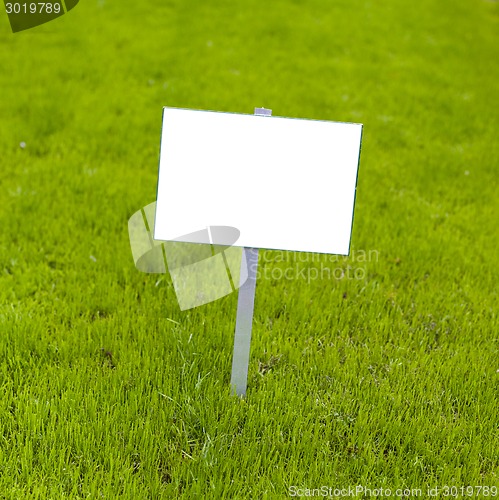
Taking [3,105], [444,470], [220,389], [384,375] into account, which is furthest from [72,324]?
[3,105]

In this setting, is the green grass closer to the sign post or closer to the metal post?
the metal post

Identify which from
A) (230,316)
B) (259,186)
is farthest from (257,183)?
(230,316)

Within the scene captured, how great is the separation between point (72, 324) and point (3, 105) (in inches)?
168

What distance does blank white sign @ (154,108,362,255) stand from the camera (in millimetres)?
2992

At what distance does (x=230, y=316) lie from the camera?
4020 millimetres

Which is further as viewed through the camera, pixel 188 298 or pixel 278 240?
pixel 188 298

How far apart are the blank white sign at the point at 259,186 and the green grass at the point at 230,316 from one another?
94 cm

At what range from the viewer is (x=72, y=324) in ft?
12.6

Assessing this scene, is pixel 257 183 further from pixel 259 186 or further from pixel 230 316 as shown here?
pixel 230 316

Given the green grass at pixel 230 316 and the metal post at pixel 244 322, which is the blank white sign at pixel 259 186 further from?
the green grass at pixel 230 316

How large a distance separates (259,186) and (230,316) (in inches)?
51.1

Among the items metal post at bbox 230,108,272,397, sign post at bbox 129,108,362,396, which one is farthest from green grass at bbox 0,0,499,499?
sign post at bbox 129,108,362,396

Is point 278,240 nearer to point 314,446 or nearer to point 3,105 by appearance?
point 314,446

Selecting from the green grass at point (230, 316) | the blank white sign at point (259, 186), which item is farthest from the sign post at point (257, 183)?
the green grass at point (230, 316)
